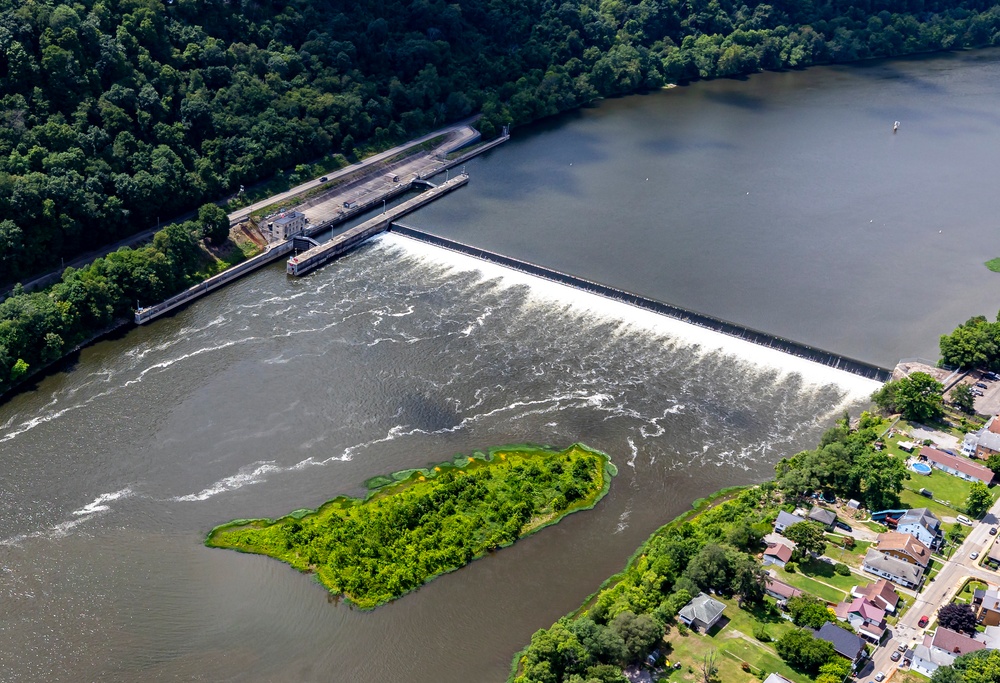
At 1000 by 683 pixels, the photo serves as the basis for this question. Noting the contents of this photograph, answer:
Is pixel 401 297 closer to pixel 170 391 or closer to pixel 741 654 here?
pixel 170 391

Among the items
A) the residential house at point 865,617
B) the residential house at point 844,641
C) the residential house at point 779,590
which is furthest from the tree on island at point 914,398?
the residential house at point 844,641

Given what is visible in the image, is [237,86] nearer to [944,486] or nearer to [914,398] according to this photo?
[914,398]

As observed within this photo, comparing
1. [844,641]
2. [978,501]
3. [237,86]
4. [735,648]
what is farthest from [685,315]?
[237,86]

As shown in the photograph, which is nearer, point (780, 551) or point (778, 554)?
point (778, 554)

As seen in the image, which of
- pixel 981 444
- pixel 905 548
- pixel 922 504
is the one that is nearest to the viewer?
pixel 905 548

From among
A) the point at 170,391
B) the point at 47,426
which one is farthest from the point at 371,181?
the point at 47,426

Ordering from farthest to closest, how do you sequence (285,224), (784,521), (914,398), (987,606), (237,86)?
(237,86) → (285,224) → (914,398) → (784,521) → (987,606)

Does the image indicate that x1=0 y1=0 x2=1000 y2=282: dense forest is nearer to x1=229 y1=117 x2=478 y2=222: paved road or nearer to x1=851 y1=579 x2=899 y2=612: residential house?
x1=229 y1=117 x2=478 y2=222: paved road
